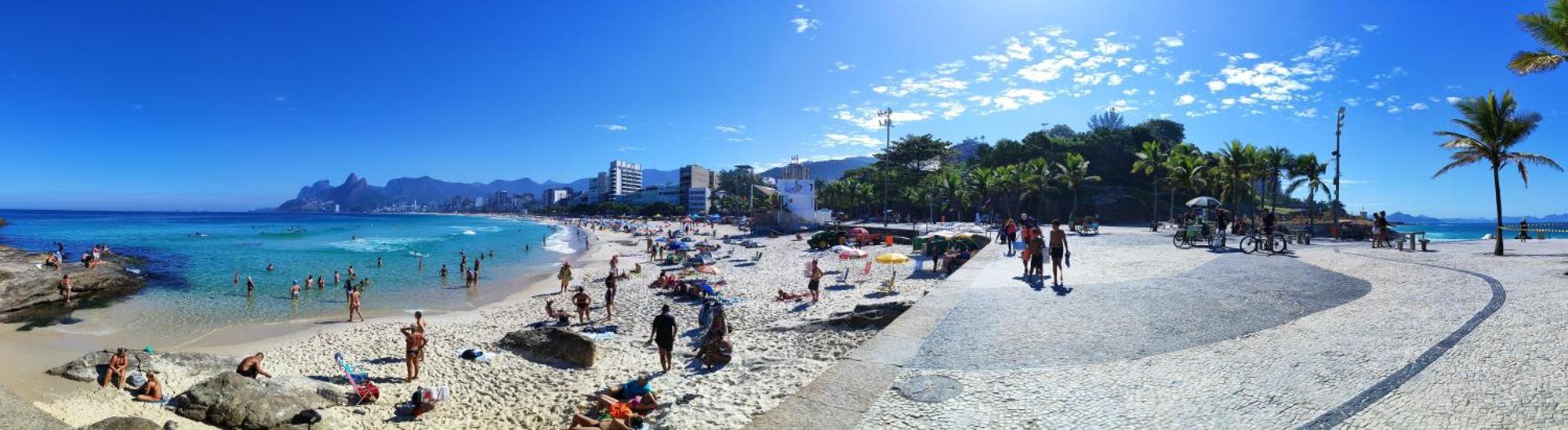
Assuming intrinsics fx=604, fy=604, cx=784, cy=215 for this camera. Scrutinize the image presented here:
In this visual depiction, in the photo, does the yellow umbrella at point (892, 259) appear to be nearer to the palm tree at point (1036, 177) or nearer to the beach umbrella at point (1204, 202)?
the beach umbrella at point (1204, 202)

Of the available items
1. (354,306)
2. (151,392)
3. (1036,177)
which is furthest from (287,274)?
(1036,177)

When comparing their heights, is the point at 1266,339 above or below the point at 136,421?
above

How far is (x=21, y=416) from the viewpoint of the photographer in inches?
270

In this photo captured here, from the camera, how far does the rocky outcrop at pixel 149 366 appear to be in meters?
11.8

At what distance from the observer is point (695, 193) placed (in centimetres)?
17500

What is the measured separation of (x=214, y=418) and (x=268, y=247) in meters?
56.7

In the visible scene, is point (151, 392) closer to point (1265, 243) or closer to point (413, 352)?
point (413, 352)

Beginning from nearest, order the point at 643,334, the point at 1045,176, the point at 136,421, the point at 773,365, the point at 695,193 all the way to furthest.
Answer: the point at 136,421 < the point at 773,365 < the point at 643,334 < the point at 1045,176 < the point at 695,193

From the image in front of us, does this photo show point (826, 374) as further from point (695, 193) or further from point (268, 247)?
point (695, 193)

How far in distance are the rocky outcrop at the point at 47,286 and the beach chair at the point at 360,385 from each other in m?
16.4

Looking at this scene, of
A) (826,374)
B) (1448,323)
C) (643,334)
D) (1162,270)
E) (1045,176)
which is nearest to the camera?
(826,374)

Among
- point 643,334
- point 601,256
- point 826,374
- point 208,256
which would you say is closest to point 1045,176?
point 601,256

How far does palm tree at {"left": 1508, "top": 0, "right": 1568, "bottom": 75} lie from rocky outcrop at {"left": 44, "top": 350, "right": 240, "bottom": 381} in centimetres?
2658

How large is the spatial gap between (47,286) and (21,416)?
77.0 ft
